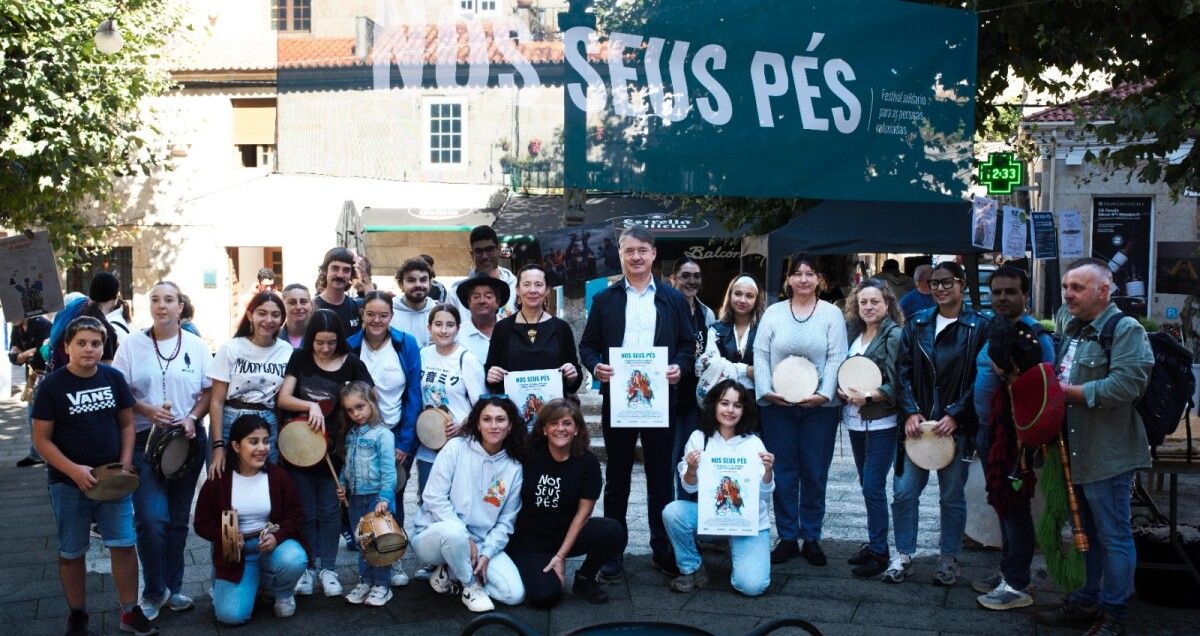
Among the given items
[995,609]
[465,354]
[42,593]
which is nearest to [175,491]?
[42,593]

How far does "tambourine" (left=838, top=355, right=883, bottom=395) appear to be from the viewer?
21.7 ft

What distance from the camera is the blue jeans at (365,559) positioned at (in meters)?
6.22

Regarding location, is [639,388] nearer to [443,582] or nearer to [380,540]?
[443,582]

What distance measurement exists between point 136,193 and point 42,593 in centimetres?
2022

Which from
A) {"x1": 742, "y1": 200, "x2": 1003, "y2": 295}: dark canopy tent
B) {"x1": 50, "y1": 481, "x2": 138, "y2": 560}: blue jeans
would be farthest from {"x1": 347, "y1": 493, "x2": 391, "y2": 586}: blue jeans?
{"x1": 742, "y1": 200, "x2": 1003, "y2": 295}: dark canopy tent

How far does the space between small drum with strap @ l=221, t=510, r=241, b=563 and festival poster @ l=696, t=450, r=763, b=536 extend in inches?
96.5

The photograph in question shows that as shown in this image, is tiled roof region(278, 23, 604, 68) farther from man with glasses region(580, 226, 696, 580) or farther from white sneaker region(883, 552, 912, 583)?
white sneaker region(883, 552, 912, 583)

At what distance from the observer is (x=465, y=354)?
6668 millimetres

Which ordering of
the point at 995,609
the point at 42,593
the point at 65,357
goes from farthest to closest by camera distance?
the point at 65,357 → the point at 42,593 → the point at 995,609

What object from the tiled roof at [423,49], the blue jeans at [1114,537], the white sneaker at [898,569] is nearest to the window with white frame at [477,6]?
the tiled roof at [423,49]

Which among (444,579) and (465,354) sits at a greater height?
(465,354)

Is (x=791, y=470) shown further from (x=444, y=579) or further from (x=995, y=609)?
(x=444, y=579)

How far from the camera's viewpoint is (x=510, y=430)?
247 inches

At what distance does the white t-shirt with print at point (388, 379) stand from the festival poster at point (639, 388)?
125 centimetres
